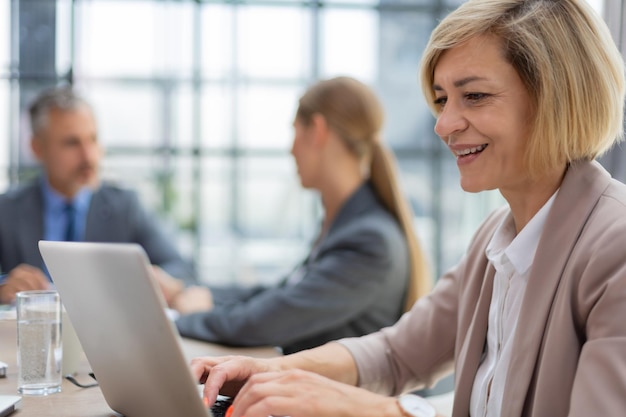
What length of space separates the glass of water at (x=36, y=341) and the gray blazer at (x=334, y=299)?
0.71 meters

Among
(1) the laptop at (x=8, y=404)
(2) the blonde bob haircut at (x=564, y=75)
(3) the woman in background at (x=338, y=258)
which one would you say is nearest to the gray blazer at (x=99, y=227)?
(3) the woman in background at (x=338, y=258)

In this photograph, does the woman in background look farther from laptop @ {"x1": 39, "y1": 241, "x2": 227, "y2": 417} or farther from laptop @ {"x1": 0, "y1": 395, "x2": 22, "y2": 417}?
laptop @ {"x1": 39, "y1": 241, "x2": 227, "y2": 417}

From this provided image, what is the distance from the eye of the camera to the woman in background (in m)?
2.07

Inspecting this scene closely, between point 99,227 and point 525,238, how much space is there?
2308 mm

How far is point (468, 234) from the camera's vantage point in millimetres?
5195

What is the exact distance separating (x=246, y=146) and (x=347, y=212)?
2608 mm

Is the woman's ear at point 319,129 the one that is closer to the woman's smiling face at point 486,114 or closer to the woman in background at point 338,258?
the woman in background at point 338,258

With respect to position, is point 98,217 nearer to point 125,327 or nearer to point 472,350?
point 472,350

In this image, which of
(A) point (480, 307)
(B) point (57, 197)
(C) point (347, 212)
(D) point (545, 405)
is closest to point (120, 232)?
(B) point (57, 197)

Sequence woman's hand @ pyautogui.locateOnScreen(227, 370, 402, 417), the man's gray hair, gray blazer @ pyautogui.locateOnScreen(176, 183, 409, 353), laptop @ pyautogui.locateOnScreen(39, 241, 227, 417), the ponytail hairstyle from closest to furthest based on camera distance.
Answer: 1. laptop @ pyautogui.locateOnScreen(39, 241, 227, 417)
2. woman's hand @ pyautogui.locateOnScreen(227, 370, 402, 417)
3. gray blazer @ pyautogui.locateOnScreen(176, 183, 409, 353)
4. the ponytail hairstyle
5. the man's gray hair

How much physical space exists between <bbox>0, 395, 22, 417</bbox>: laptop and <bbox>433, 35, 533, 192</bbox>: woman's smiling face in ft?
2.74

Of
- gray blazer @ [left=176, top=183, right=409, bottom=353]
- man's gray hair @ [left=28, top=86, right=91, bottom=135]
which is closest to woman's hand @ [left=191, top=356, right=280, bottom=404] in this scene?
gray blazer @ [left=176, top=183, right=409, bottom=353]

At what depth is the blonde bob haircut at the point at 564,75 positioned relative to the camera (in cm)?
123

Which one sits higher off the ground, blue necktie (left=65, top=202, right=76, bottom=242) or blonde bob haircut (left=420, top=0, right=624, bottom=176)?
blonde bob haircut (left=420, top=0, right=624, bottom=176)
